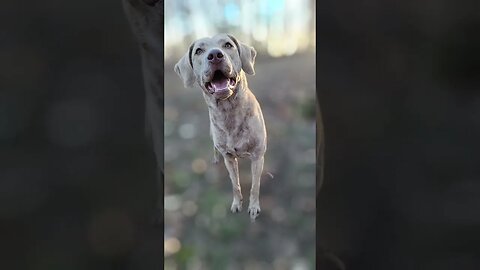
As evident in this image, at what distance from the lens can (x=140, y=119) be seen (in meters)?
2.65

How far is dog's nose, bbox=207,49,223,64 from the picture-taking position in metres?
2.57

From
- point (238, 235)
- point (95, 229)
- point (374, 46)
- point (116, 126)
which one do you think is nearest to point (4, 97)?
point (116, 126)

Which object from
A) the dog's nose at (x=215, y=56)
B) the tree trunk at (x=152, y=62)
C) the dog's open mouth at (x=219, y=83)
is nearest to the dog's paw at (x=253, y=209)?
the tree trunk at (x=152, y=62)

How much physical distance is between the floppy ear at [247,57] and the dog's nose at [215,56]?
0.30 feet

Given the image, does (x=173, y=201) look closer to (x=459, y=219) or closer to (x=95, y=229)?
(x=95, y=229)

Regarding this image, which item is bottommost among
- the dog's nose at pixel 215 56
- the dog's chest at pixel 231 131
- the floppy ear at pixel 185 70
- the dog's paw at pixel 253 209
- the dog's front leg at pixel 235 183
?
the dog's paw at pixel 253 209

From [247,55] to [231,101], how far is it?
0.62 ft

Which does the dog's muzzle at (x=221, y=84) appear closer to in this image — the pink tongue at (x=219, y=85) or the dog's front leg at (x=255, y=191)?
the pink tongue at (x=219, y=85)

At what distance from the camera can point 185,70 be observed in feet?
8.60

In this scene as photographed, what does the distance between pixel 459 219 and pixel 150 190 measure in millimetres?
1219

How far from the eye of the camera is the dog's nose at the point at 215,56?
101 inches

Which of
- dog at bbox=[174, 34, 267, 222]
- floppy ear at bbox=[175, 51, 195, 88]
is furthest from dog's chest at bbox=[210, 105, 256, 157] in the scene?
floppy ear at bbox=[175, 51, 195, 88]

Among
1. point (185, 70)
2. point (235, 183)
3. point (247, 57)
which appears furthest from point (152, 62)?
point (235, 183)

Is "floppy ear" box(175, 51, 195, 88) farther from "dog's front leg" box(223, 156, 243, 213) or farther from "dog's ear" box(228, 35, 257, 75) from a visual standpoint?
"dog's front leg" box(223, 156, 243, 213)
